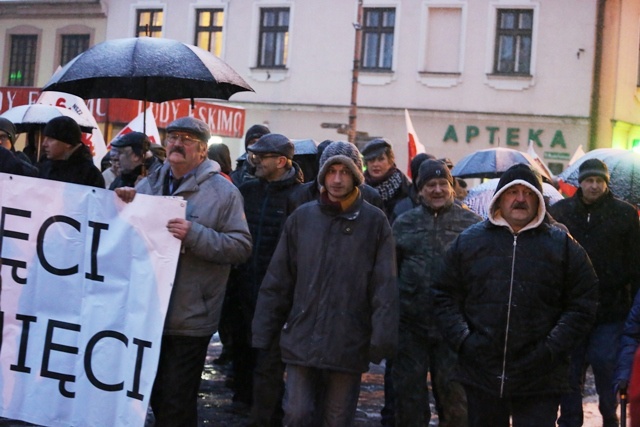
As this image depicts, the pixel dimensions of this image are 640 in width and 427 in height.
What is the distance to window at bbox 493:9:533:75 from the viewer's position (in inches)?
1140

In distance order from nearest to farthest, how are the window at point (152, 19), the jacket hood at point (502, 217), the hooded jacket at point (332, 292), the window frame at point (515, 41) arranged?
the jacket hood at point (502, 217)
the hooded jacket at point (332, 292)
the window frame at point (515, 41)
the window at point (152, 19)

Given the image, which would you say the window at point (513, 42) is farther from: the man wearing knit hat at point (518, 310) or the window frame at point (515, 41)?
the man wearing knit hat at point (518, 310)

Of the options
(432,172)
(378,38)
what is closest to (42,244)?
(432,172)

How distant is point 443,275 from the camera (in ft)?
18.9

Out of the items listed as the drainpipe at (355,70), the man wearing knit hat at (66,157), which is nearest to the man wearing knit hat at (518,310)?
the man wearing knit hat at (66,157)

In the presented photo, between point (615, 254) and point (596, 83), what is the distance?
69.9 ft

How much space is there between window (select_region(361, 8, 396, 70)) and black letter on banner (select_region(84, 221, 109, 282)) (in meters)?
24.3

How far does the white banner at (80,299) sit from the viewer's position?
6328 millimetres

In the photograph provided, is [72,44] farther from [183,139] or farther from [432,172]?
[183,139]

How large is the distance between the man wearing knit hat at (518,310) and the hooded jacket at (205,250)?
4.40 feet

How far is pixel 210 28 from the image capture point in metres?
32.7

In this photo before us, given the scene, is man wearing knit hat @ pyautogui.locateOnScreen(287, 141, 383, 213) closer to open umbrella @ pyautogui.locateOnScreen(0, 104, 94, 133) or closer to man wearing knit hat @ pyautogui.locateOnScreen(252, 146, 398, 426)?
man wearing knit hat @ pyautogui.locateOnScreen(252, 146, 398, 426)

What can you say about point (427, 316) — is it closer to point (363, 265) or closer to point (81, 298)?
point (363, 265)

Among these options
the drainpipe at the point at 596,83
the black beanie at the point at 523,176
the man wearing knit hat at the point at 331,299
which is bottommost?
the man wearing knit hat at the point at 331,299
